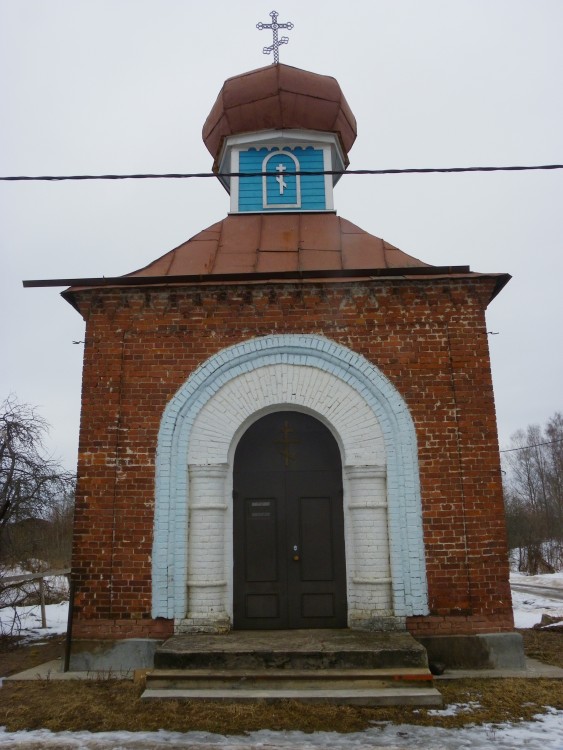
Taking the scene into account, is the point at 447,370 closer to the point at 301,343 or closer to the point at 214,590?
the point at 301,343

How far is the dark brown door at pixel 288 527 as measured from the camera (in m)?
6.78

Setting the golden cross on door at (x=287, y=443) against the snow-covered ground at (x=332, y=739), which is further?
the golden cross on door at (x=287, y=443)

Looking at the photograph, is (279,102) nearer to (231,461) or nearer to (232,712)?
(231,461)

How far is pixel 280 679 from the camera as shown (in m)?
5.33

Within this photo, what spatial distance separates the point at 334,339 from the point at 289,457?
4.86 ft

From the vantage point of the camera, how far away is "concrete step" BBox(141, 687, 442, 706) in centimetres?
502

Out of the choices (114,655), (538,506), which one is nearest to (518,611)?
(114,655)

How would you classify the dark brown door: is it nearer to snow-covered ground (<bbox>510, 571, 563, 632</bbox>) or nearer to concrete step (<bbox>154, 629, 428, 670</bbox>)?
concrete step (<bbox>154, 629, 428, 670</bbox>)

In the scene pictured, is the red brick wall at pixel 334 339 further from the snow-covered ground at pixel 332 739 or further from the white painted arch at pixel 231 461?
the snow-covered ground at pixel 332 739

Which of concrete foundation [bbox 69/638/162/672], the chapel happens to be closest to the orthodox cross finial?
the chapel

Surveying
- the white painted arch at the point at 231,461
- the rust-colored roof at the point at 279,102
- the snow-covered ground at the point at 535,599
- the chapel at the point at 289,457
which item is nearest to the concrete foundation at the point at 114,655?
the chapel at the point at 289,457

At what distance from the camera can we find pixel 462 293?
7207 mm

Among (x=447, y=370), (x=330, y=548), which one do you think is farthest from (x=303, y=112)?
(x=330, y=548)

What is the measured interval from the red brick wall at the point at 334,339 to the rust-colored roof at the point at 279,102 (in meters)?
3.86
